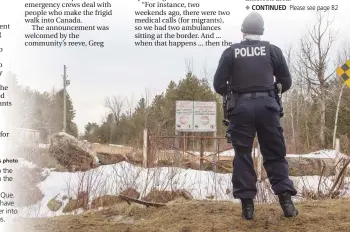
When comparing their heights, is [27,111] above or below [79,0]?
below

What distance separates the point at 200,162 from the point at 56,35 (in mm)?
5890

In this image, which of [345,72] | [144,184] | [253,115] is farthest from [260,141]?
[144,184]

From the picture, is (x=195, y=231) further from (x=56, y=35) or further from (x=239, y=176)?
(x=56, y=35)

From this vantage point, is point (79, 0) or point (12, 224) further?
point (79, 0)

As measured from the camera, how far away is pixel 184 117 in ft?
31.5

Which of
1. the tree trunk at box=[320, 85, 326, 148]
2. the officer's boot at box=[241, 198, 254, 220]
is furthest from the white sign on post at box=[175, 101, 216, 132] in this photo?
the officer's boot at box=[241, 198, 254, 220]

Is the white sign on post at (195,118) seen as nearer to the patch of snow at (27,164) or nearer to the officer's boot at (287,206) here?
the patch of snow at (27,164)

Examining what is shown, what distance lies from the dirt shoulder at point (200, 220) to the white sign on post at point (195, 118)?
253 inches

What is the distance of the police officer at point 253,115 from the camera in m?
2.52

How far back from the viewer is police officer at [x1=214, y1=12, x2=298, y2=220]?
2523mm

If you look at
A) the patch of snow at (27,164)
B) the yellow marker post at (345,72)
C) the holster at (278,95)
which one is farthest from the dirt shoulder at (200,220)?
the patch of snow at (27,164)

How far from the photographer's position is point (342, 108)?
29.5ft

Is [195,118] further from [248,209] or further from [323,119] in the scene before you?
[248,209]

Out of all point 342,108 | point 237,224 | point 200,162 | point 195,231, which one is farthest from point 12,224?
point 342,108
